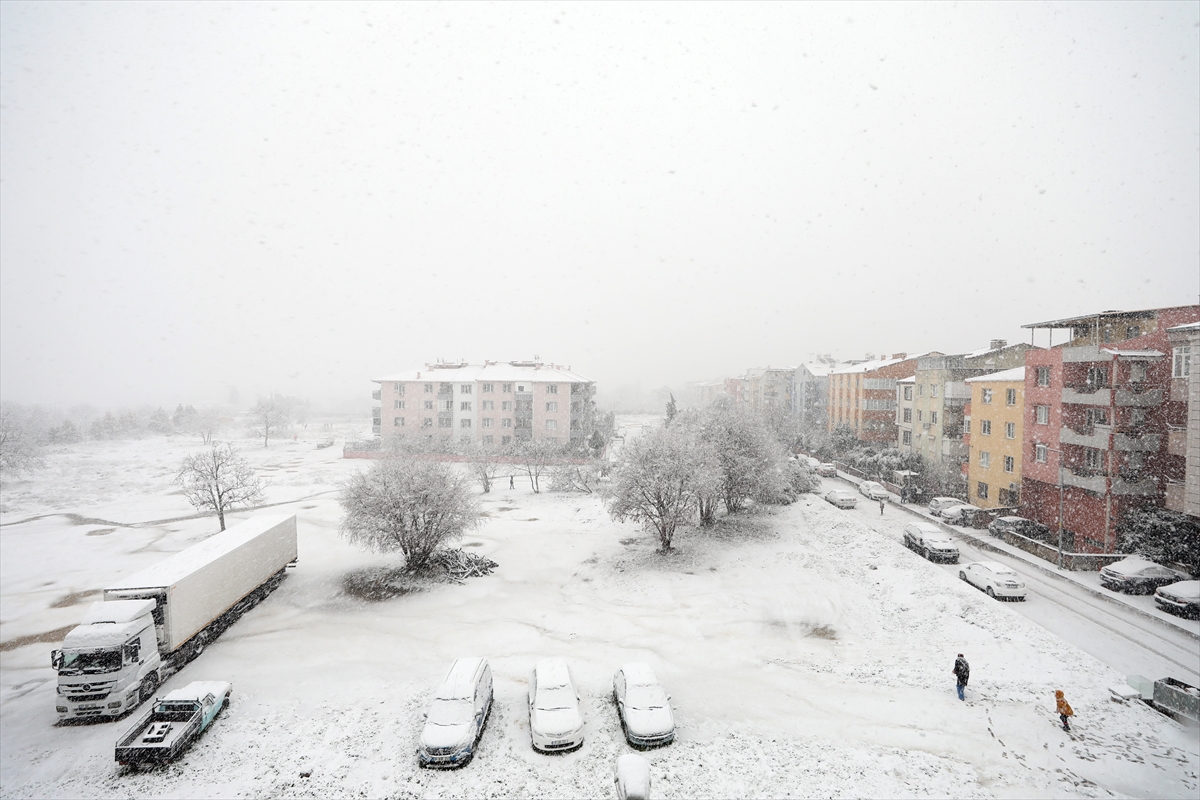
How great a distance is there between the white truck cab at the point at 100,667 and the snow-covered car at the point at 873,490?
135 feet

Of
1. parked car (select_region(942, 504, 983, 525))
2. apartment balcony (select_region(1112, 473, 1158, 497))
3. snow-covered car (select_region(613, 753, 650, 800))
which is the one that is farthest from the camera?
parked car (select_region(942, 504, 983, 525))

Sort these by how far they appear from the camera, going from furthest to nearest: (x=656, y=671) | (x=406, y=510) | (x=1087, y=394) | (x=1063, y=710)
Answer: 1. (x=1087, y=394)
2. (x=406, y=510)
3. (x=656, y=671)
4. (x=1063, y=710)

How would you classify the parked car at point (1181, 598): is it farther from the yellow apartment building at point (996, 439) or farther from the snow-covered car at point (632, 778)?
the snow-covered car at point (632, 778)

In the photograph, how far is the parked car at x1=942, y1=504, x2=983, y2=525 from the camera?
3050 centimetres

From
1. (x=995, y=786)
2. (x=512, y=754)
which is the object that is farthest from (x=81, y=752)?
(x=995, y=786)

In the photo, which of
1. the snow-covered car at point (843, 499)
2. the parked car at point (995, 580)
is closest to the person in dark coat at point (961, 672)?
the parked car at point (995, 580)

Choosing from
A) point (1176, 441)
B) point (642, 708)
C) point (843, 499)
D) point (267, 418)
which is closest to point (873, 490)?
point (843, 499)

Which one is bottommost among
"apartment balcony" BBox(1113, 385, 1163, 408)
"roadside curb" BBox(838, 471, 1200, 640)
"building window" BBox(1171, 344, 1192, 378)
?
"roadside curb" BBox(838, 471, 1200, 640)

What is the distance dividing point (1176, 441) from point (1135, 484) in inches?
97.5

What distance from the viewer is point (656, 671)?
586 inches

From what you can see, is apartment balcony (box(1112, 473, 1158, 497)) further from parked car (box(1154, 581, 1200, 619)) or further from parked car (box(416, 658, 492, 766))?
parked car (box(416, 658, 492, 766))

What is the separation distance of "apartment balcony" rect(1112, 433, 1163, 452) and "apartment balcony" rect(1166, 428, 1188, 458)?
1.14 ft

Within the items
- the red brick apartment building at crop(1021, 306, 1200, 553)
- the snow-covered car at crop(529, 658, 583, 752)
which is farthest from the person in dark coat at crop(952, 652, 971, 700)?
the red brick apartment building at crop(1021, 306, 1200, 553)

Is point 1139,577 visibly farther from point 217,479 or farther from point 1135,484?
point 217,479
